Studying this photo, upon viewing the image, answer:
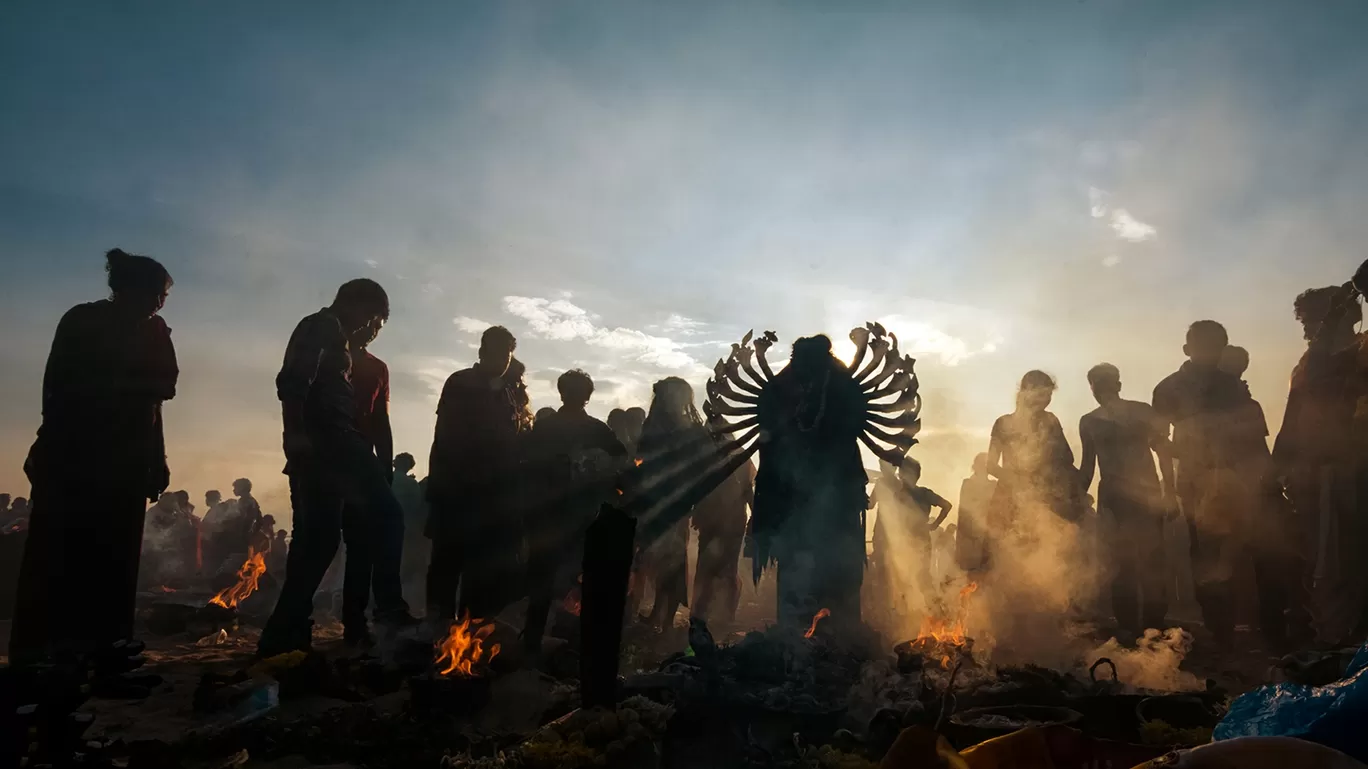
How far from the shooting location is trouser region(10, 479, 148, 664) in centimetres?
666

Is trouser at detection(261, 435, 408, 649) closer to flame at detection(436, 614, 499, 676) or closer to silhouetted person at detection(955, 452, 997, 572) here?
flame at detection(436, 614, 499, 676)

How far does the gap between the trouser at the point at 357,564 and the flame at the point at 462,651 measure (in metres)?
1.69

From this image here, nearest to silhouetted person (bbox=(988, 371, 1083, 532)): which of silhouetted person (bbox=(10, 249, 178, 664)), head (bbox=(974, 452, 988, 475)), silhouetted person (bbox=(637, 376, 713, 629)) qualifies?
head (bbox=(974, 452, 988, 475))

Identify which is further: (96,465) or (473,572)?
(473,572)

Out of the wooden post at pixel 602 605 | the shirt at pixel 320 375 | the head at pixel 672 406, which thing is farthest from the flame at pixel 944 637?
the shirt at pixel 320 375

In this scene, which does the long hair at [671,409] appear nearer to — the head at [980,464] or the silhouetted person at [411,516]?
the silhouetted person at [411,516]

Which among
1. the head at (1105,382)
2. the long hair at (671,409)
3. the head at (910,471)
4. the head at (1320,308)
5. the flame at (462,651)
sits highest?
the head at (1320,308)

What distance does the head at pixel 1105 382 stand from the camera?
1190 centimetres

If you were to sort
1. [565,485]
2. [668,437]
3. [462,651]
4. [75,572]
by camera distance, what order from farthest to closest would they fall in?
[668,437] → [565,485] → [462,651] → [75,572]

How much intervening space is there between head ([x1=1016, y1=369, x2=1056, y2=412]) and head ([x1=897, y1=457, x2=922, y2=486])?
3624 millimetres

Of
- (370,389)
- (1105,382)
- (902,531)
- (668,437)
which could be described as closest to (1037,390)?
(1105,382)

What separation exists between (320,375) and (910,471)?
25.4 ft

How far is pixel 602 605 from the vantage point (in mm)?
5680

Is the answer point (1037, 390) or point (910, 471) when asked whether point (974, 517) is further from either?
point (910, 471)
